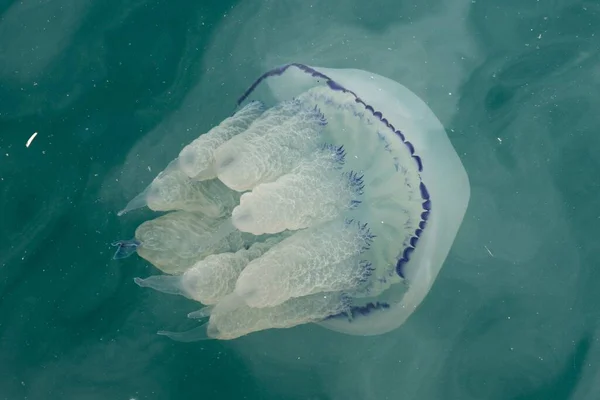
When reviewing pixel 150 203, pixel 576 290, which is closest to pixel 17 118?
pixel 150 203

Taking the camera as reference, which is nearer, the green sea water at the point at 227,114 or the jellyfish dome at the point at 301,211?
the jellyfish dome at the point at 301,211

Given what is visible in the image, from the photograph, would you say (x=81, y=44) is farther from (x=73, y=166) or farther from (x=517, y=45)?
(x=517, y=45)

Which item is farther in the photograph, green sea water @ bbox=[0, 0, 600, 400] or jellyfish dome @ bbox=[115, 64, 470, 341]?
green sea water @ bbox=[0, 0, 600, 400]

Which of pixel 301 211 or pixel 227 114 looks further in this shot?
pixel 227 114
